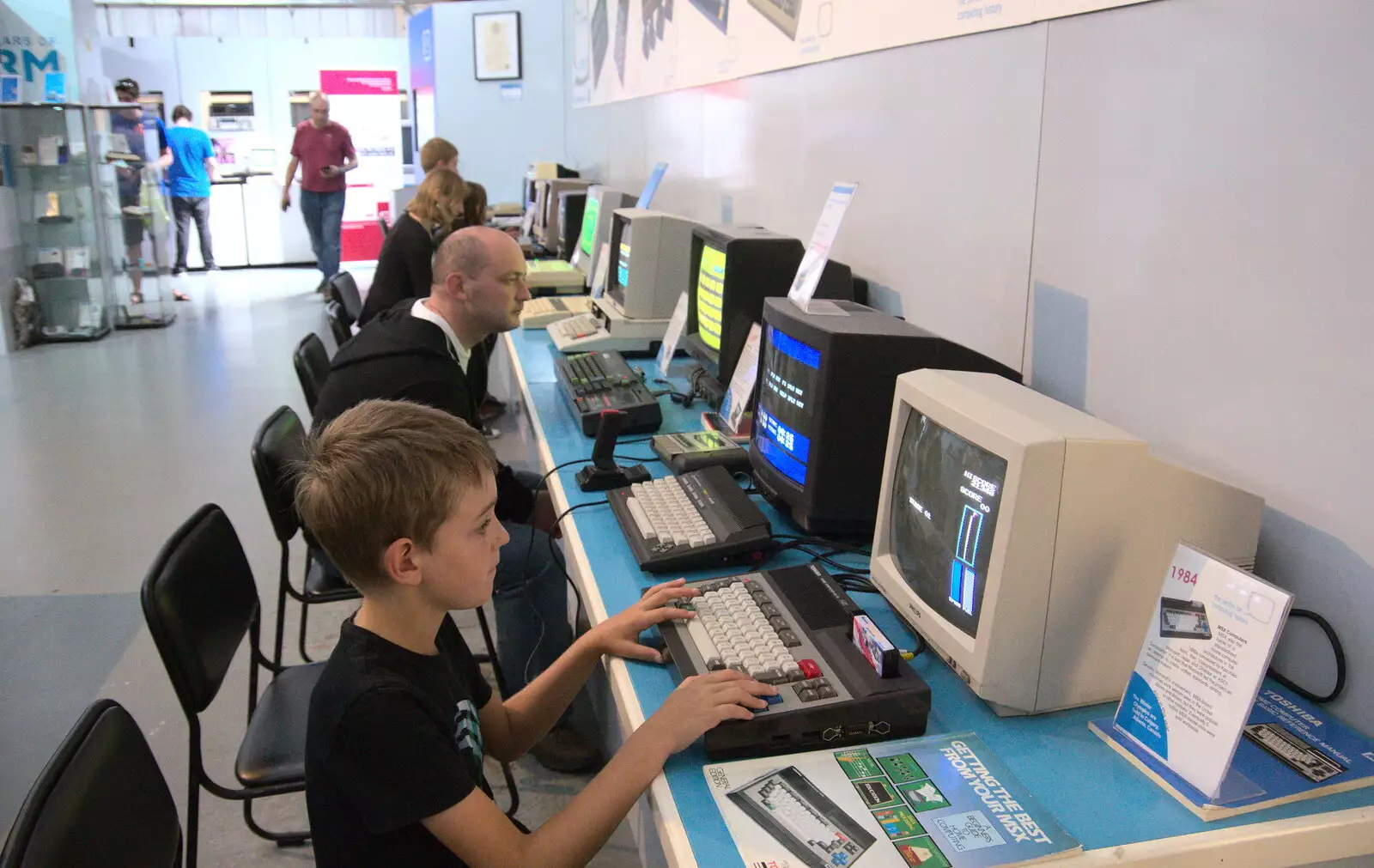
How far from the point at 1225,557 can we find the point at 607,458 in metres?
1.11

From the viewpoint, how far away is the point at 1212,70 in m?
1.31

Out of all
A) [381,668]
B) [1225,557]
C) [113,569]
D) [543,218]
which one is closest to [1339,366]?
[1225,557]

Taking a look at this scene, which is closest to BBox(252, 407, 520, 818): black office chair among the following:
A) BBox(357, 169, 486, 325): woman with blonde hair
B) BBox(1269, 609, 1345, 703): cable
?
BBox(1269, 609, 1345, 703): cable

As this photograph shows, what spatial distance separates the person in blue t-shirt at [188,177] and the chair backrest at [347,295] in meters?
5.99

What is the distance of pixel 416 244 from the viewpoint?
4293 mm

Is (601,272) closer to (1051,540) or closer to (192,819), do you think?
(192,819)

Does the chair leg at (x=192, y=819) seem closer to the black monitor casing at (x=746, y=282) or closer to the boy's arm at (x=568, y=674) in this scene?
the boy's arm at (x=568, y=674)

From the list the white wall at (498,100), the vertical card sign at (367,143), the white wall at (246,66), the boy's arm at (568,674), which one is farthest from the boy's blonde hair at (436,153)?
the vertical card sign at (367,143)

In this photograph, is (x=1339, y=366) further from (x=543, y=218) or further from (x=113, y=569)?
(x=543, y=218)

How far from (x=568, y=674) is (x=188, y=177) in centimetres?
975

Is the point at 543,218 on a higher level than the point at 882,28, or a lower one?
lower

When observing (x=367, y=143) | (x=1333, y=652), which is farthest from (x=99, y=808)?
(x=367, y=143)

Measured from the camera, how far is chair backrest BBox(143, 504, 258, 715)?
1461 millimetres

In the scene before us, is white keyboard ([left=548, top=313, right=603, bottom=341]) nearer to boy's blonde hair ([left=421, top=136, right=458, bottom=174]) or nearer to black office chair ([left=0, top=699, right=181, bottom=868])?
black office chair ([left=0, top=699, right=181, bottom=868])
